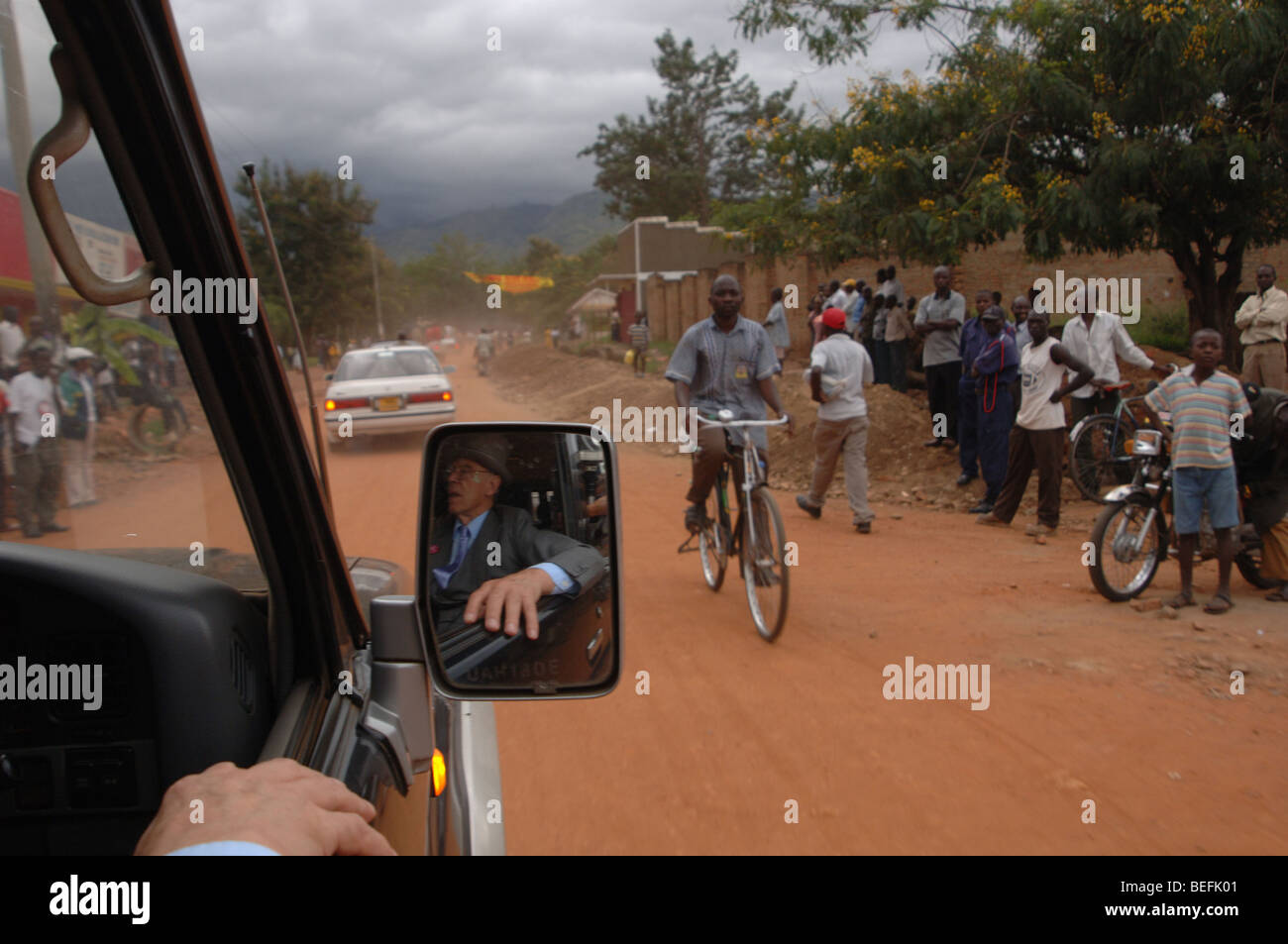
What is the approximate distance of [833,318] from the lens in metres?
8.31

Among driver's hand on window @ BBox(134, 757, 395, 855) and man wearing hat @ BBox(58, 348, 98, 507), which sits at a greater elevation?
man wearing hat @ BBox(58, 348, 98, 507)

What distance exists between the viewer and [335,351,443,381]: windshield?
1403cm

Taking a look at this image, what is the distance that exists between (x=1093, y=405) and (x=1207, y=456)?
3.89 m

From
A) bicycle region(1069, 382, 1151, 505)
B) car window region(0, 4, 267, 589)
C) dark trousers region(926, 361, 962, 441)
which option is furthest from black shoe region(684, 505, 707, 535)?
dark trousers region(926, 361, 962, 441)

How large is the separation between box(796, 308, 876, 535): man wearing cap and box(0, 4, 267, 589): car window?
7.18 m

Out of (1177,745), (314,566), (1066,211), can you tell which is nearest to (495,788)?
(314,566)

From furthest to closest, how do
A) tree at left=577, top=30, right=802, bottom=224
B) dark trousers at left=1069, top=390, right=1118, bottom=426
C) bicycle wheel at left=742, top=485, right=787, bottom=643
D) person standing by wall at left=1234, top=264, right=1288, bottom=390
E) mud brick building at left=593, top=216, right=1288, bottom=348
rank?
1. tree at left=577, top=30, right=802, bottom=224
2. mud brick building at left=593, top=216, right=1288, bottom=348
3. person standing by wall at left=1234, top=264, right=1288, bottom=390
4. dark trousers at left=1069, top=390, right=1118, bottom=426
5. bicycle wheel at left=742, top=485, right=787, bottom=643

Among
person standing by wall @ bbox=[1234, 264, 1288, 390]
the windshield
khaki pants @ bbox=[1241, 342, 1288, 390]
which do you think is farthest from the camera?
the windshield

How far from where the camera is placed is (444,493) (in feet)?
5.47

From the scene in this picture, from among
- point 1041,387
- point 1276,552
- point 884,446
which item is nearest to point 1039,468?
point 1041,387

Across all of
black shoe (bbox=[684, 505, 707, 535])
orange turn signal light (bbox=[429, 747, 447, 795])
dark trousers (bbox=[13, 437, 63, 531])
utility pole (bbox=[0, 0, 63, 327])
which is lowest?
black shoe (bbox=[684, 505, 707, 535])

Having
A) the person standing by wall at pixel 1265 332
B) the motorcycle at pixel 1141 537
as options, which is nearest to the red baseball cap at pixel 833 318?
the motorcycle at pixel 1141 537

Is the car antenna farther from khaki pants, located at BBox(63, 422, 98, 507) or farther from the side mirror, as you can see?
khaki pants, located at BBox(63, 422, 98, 507)

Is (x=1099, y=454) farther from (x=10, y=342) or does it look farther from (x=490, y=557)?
(x=10, y=342)
